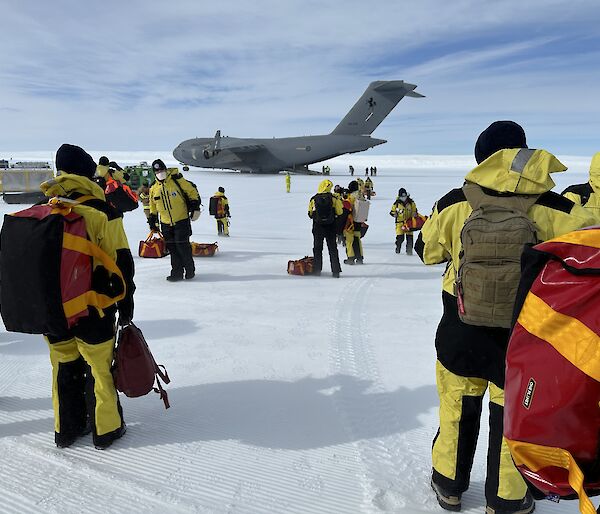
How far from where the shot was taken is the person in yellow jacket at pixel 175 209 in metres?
7.55

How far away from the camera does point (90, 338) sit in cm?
291

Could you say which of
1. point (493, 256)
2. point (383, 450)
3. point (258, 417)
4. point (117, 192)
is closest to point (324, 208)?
point (117, 192)

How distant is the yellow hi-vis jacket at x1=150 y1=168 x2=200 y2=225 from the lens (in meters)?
7.55

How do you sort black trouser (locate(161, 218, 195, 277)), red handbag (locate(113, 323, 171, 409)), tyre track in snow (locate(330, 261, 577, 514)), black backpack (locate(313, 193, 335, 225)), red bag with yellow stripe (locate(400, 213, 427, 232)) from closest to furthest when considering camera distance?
tyre track in snow (locate(330, 261, 577, 514)), red handbag (locate(113, 323, 171, 409)), black trouser (locate(161, 218, 195, 277)), black backpack (locate(313, 193, 335, 225)), red bag with yellow stripe (locate(400, 213, 427, 232))

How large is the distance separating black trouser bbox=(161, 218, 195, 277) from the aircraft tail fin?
3598 cm

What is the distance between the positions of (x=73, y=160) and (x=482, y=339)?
2.68m

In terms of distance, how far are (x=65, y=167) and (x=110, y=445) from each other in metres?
1.84

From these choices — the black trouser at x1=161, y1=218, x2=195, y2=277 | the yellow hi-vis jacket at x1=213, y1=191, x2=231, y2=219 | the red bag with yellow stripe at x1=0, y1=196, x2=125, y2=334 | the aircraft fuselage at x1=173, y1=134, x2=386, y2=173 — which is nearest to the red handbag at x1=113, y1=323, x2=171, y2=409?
the red bag with yellow stripe at x1=0, y1=196, x2=125, y2=334

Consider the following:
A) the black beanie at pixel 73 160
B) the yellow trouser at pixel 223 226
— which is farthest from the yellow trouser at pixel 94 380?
the yellow trouser at pixel 223 226

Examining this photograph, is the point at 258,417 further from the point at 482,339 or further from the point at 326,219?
the point at 326,219

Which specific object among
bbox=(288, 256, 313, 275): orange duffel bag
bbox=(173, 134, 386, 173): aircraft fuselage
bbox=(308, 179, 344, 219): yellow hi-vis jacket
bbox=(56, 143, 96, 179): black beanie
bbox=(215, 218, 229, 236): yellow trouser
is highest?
bbox=(173, 134, 386, 173): aircraft fuselage

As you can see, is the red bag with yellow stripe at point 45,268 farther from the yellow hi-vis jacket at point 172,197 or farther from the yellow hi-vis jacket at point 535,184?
the yellow hi-vis jacket at point 172,197

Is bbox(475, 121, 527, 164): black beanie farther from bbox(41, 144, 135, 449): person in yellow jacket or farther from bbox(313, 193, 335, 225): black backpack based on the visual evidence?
bbox(313, 193, 335, 225): black backpack

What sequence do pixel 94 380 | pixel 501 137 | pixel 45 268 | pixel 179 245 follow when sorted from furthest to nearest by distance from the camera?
pixel 179 245 < pixel 94 380 < pixel 45 268 < pixel 501 137
